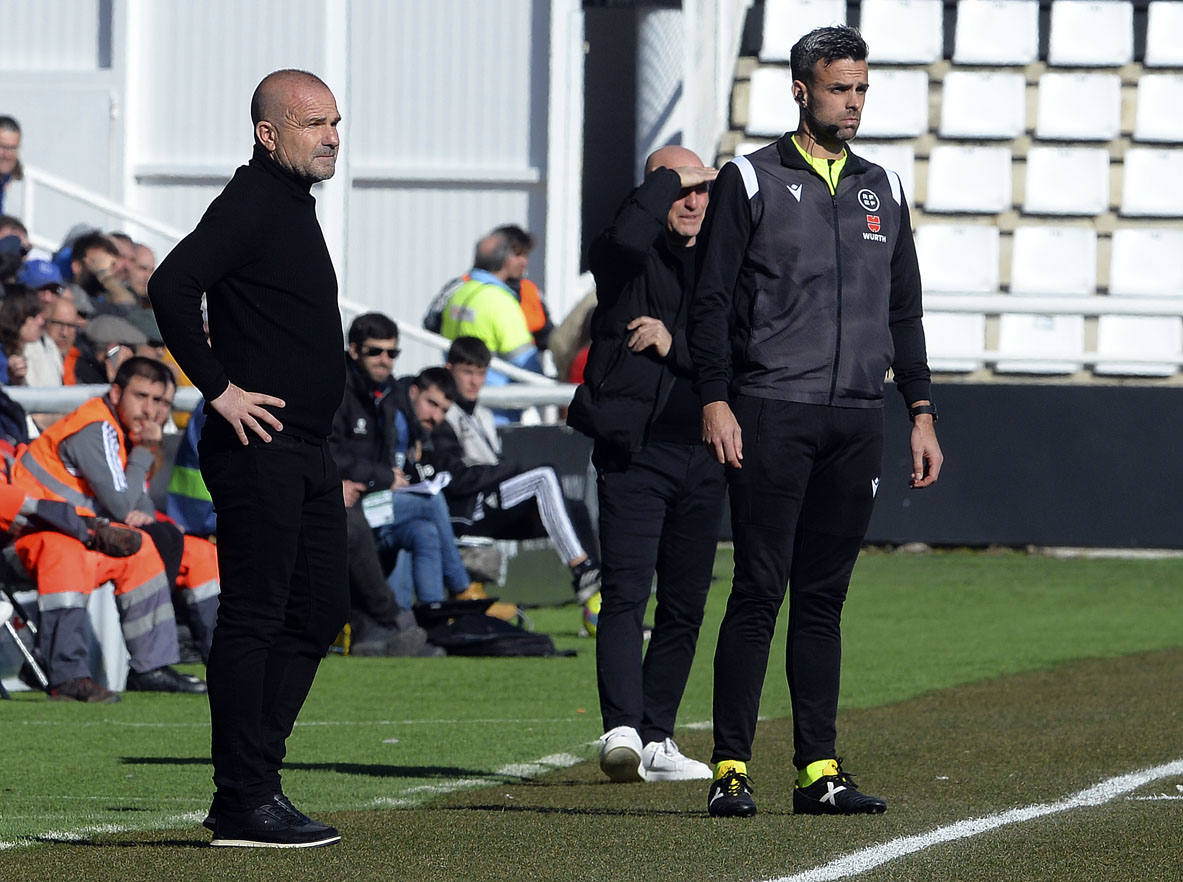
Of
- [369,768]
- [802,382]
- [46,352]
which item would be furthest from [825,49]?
[46,352]

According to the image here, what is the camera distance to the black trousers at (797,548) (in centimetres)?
591

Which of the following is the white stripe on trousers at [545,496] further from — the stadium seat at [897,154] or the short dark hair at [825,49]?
A: the stadium seat at [897,154]

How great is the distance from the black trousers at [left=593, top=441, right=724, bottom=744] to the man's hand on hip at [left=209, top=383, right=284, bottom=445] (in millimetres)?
1900

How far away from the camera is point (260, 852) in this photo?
530 centimetres

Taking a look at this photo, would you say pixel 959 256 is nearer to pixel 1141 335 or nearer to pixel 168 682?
pixel 1141 335

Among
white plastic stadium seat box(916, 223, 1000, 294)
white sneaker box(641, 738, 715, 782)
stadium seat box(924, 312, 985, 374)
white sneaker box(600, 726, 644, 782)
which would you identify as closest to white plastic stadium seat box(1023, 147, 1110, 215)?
white plastic stadium seat box(916, 223, 1000, 294)

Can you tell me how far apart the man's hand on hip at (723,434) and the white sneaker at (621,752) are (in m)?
1.20

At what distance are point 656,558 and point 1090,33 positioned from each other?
44.0ft

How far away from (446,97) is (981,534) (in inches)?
260

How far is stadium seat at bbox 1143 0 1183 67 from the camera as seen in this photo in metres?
19.3

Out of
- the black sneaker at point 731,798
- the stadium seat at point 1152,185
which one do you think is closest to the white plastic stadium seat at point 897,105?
the stadium seat at point 1152,185

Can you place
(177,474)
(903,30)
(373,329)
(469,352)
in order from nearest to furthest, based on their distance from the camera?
(177,474)
(373,329)
(469,352)
(903,30)

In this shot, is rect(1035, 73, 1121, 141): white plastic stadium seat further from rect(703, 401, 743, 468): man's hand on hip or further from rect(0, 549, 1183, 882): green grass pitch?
rect(703, 401, 743, 468): man's hand on hip

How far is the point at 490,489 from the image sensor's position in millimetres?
12398
